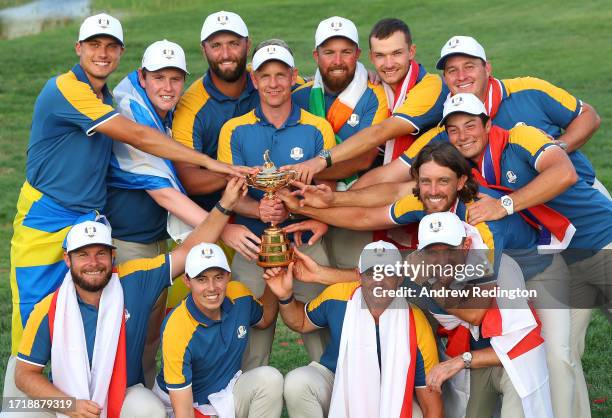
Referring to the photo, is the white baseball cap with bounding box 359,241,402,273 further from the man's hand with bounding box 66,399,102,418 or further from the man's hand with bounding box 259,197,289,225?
the man's hand with bounding box 66,399,102,418

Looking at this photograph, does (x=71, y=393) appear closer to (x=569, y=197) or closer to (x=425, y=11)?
(x=569, y=197)

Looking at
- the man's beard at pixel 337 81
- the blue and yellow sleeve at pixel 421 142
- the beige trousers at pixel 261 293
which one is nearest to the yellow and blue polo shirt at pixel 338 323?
the beige trousers at pixel 261 293

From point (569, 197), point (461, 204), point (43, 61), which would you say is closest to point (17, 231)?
point (461, 204)

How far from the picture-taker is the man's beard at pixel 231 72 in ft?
31.5

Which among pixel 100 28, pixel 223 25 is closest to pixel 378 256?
pixel 223 25

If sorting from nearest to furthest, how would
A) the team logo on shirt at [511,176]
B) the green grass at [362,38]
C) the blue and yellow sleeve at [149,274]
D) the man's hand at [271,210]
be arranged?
the team logo on shirt at [511,176]
the blue and yellow sleeve at [149,274]
the man's hand at [271,210]
the green grass at [362,38]

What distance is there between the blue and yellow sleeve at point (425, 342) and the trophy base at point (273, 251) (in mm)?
1032

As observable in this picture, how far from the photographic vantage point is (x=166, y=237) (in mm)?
9766

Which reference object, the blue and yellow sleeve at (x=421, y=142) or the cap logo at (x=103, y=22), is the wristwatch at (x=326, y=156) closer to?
the blue and yellow sleeve at (x=421, y=142)

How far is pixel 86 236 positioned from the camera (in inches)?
332

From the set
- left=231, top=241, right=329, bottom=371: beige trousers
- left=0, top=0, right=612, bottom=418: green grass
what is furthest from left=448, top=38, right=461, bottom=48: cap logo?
left=0, top=0, right=612, bottom=418: green grass

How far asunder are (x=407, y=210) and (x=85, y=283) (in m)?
2.45

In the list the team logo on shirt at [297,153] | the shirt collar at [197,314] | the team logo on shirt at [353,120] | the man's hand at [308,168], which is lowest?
the shirt collar at [197,314]

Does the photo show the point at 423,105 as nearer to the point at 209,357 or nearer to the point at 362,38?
the point at 209,357
